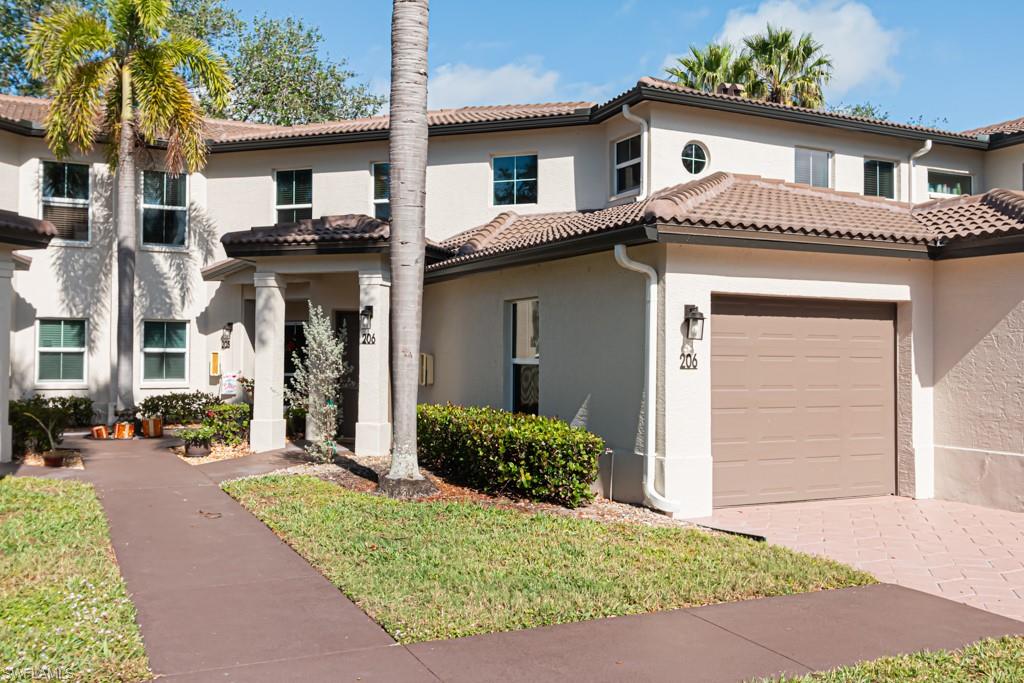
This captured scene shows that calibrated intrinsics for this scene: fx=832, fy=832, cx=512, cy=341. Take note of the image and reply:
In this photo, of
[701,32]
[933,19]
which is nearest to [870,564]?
[933,19]

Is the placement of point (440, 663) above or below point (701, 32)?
below

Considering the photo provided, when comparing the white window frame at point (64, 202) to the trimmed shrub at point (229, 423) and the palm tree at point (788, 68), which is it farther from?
the palm tree at point (788, 68)

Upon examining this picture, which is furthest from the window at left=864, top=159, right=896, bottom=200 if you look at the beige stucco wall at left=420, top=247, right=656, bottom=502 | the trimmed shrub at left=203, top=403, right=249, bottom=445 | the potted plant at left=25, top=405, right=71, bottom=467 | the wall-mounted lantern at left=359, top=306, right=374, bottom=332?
the potted plant at left=25, top=405, right=71, bottom=467

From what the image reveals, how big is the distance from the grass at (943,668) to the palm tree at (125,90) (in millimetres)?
14628

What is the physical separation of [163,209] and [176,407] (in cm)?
441

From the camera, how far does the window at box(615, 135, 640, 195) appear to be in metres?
15.1

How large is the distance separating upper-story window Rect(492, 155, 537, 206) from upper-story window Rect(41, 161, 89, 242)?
8.78m

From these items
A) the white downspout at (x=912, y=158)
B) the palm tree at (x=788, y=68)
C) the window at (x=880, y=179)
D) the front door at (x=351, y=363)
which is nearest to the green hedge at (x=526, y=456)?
the front door at (x=351, y=363)

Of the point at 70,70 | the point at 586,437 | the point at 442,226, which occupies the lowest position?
the point at 586,437

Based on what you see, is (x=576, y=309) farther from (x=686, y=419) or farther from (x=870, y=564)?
(x=870, y=564)

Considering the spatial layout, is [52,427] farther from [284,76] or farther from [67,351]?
[284,76]

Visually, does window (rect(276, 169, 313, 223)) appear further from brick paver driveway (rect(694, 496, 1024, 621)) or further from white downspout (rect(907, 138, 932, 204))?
white downspout (rect(907, 138, 932, 204))

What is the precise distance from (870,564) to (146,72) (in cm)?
1493

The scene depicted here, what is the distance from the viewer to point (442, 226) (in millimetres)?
16906
